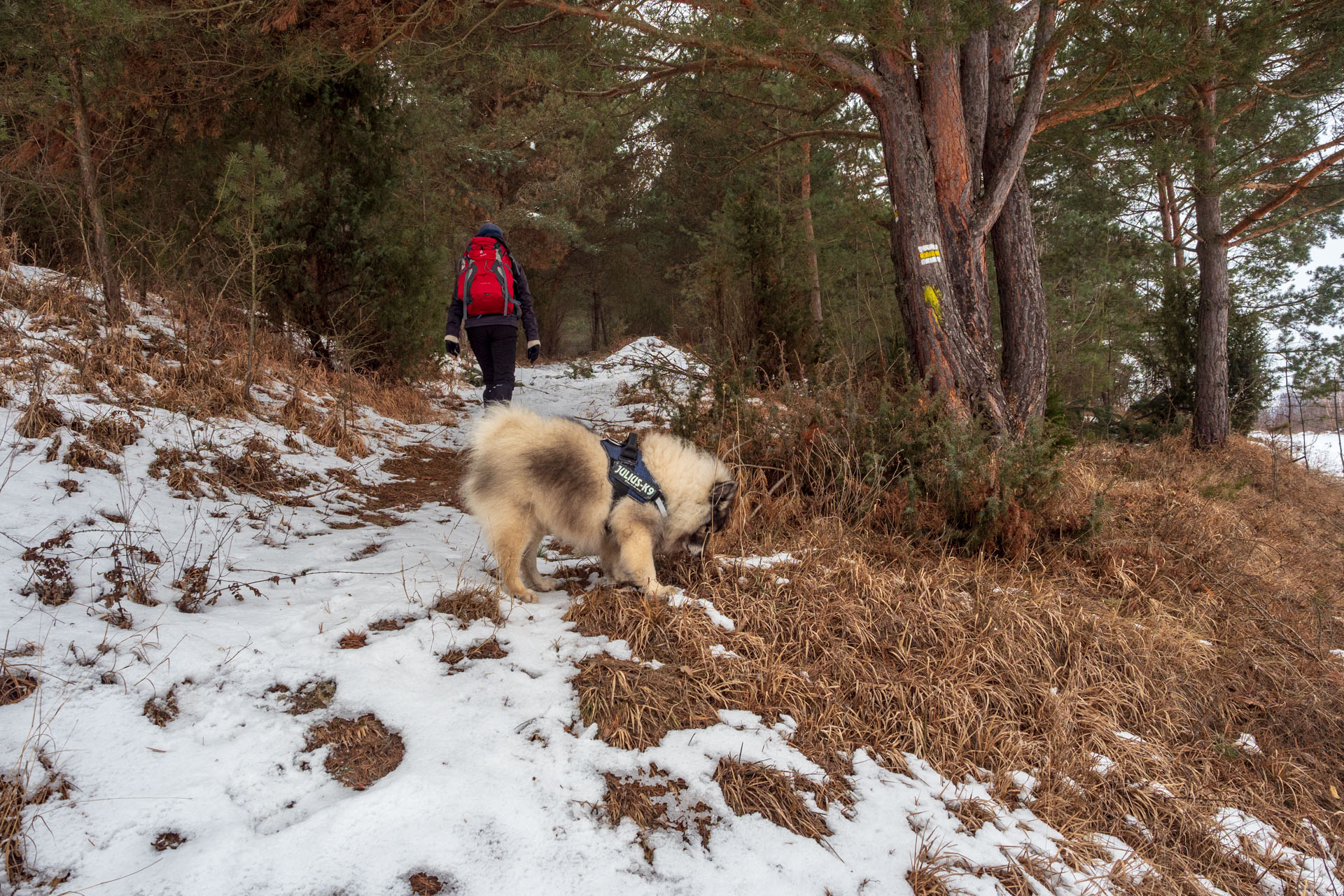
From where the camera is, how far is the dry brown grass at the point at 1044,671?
2.94 meters

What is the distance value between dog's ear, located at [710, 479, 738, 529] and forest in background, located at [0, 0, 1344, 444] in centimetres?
180

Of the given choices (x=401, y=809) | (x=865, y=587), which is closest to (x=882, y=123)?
(x=865, y=587)

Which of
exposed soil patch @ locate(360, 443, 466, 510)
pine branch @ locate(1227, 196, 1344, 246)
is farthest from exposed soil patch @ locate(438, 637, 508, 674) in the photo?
pine branch @ locate(1227, 196, 1344, 246)

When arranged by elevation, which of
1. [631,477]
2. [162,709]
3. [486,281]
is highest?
[486,281]

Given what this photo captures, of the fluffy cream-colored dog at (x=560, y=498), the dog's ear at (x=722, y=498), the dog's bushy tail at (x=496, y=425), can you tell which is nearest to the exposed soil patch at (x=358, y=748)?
the fluffy cream-colored dog at (x=560, y=498)

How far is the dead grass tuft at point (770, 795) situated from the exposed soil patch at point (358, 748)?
1329mm

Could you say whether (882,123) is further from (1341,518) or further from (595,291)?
(595,291)

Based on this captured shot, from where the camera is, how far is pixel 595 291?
2809cm

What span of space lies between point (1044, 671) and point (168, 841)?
3985 mm

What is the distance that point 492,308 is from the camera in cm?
604

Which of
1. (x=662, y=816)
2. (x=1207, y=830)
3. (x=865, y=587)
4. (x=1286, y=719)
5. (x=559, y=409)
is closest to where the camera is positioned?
(x=662, y=816)

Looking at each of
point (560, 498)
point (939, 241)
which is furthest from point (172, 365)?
point (939, 241)

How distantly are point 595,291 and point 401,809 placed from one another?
27280 mm

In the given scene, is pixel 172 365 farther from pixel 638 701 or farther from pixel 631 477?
pixel 638 701
